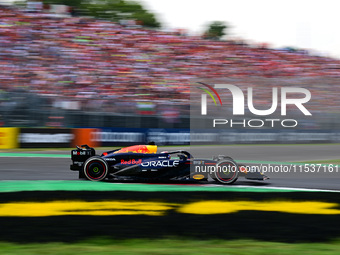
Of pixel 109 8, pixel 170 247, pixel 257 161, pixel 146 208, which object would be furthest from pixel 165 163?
pixel 109 8

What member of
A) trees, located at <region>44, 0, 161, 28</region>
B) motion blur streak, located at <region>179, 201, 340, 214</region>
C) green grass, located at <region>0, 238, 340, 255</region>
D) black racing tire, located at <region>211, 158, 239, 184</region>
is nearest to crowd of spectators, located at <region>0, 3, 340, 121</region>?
black racing tire, located at <region>211, 158, 239, 184</region>

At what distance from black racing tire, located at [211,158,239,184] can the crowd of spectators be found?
31.4 feet

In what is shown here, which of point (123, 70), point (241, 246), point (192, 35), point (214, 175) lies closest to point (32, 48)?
point (123, 70)

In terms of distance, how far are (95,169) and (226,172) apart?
2434mm

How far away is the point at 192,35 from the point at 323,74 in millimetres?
7305

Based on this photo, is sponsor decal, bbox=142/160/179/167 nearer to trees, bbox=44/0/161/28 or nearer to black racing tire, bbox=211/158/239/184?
black racing tire, bbox=211/158/239/184

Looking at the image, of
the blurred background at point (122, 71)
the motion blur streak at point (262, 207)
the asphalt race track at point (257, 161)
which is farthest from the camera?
the blurred background at point (122, 71)

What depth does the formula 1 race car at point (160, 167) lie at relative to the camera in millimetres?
8344

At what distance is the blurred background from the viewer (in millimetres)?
16955

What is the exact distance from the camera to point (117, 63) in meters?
20.3

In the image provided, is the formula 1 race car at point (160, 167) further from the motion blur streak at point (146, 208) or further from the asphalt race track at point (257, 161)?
the motion blur streak at point (146, 208)

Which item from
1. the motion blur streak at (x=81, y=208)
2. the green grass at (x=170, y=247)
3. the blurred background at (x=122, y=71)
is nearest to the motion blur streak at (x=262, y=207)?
the motion blur streak at (x=81, y=208)

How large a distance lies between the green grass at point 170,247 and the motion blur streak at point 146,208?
1.36 meters

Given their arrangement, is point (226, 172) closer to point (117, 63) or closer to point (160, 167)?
point (160, 167)
